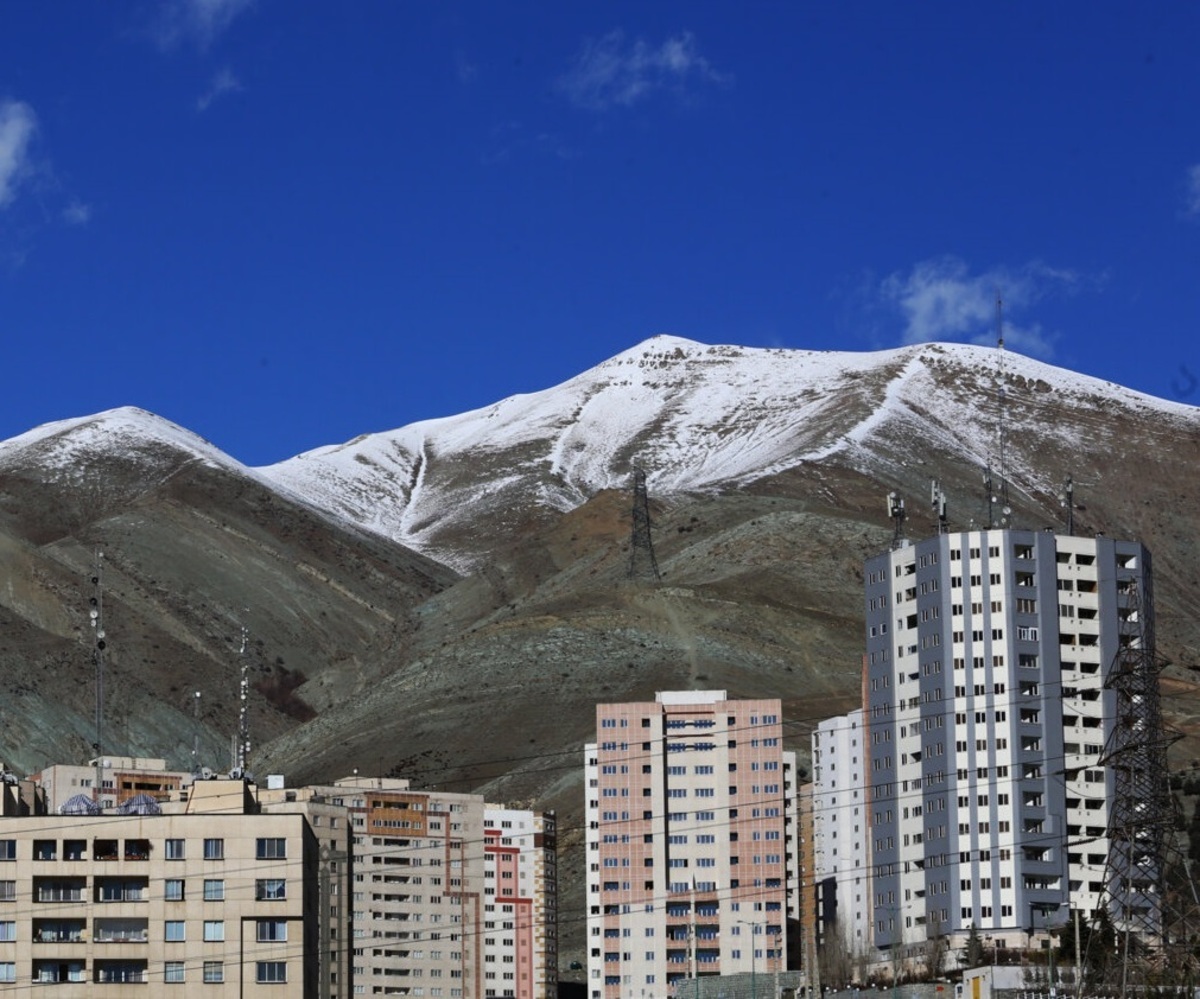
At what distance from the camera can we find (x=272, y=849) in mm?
86938

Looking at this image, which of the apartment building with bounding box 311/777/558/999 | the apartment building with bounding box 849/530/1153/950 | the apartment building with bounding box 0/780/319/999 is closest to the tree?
the apartment building with bounding box 849/530/1153/950

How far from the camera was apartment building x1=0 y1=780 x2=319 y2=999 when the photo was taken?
8562cm

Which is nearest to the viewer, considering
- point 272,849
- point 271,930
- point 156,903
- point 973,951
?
point 271,930

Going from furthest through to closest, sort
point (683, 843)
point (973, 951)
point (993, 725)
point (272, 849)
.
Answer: point (683, 843), point (993, 725), point (973, 951), point (272, 849)

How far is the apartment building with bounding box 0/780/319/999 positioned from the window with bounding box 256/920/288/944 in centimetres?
3

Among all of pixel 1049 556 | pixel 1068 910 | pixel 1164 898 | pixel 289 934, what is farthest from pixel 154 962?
pixel 1049 556

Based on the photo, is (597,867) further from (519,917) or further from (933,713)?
(933,713)

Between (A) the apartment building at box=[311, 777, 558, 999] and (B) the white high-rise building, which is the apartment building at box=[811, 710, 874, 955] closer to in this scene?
(B) the white high-rise building

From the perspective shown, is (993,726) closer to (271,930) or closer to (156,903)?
(271,930)

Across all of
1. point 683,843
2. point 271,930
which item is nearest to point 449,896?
point 683,843

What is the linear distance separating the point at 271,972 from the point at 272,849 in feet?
13.9

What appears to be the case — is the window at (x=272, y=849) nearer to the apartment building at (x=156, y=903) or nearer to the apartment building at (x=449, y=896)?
the apartment building at (x=156, y=903)

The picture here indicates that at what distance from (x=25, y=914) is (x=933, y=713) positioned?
74.4m

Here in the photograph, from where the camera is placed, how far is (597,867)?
162375 millimetres
